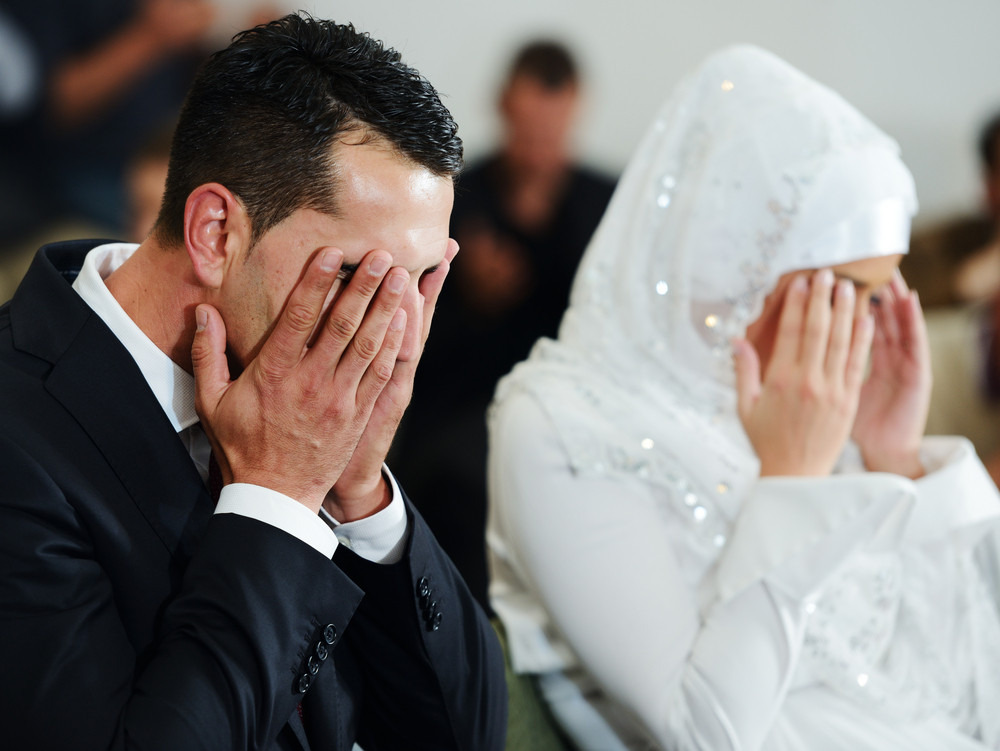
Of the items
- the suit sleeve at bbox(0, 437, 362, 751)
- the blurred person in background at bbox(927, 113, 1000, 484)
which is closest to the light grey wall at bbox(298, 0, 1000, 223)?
the blurred person in background at bbox(927, 113, 1000, 484)

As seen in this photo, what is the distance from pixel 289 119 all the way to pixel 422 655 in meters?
0.59

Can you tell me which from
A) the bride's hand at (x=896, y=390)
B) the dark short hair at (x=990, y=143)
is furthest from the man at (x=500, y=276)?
the dark short hair at (x=990, y=143)

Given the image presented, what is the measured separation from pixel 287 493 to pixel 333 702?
27cm

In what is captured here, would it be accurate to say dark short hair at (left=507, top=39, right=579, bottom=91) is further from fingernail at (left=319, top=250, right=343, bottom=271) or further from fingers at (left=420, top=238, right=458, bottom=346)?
fingernail at (left=319, top=250, right=343, bottom=271)

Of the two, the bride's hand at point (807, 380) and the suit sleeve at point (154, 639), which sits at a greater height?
the bride's hand at point (807, 380)

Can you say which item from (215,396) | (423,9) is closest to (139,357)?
(215,396)

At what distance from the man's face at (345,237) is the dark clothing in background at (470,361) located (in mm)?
1529

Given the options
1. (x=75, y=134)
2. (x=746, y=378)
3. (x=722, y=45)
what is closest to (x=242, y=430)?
(x=746, y=378)

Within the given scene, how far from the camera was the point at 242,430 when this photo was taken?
849mm

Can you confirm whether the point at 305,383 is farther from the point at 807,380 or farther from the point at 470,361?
the point at 470,361

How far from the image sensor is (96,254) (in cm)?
100

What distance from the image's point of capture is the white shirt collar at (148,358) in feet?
2.96

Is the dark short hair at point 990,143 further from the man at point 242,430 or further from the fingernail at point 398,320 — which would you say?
the fingernail at point 398,320

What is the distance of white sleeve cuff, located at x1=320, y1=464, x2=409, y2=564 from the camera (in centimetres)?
97
